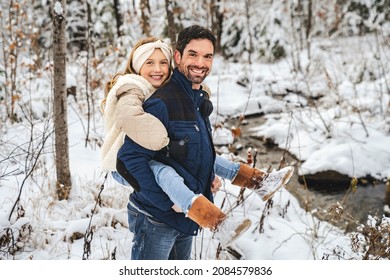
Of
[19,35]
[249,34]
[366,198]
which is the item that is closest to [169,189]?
[366,198]

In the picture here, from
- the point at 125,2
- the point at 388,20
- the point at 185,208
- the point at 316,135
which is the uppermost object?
the point at 125,2

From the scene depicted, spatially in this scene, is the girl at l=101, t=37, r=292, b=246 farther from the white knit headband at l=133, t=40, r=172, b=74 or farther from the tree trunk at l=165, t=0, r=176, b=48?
the tree trunk at l=165, t=0, r=176, b=48

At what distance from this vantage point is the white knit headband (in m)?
2.03

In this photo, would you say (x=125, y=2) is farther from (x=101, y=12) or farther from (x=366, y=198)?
(x=366, y=198)

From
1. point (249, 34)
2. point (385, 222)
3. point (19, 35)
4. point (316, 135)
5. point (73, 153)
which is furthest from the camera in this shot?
point (249, 34)

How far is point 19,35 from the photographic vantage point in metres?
5.63

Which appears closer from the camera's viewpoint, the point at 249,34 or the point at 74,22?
the point at 249,34

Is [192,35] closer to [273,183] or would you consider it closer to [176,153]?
[176,153]

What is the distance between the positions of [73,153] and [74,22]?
9.20 m

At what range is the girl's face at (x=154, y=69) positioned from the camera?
80.3 inches

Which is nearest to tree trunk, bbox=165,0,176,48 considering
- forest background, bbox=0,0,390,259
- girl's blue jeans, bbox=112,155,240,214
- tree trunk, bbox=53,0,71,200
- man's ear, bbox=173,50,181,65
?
forest background, bbox=0,0,390,259

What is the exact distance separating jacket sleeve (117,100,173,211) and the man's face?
24cm

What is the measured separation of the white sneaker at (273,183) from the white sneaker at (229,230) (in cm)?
38

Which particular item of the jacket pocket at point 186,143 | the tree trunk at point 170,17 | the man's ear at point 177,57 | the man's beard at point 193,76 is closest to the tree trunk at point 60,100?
the man's ear at point 177,57
